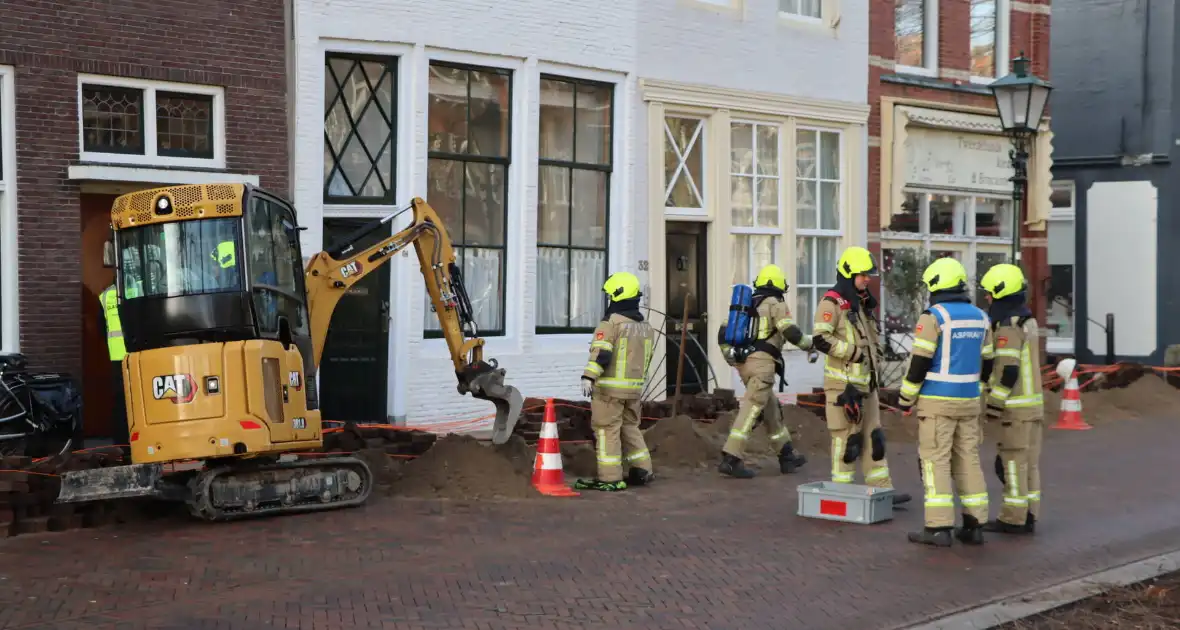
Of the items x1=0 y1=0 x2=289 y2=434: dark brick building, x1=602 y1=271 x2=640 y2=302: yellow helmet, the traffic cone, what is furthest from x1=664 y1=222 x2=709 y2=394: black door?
x1=602 y1=271 x2=640 y2=302: yellow helmet

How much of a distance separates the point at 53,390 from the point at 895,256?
1288cm

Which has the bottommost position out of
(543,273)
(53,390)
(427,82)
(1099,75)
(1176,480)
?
(1176,480)

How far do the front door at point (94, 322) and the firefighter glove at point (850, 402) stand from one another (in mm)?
7327

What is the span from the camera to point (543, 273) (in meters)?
17.0

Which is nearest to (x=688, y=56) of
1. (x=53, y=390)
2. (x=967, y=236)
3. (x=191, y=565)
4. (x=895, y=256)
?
(x=895, y=256)

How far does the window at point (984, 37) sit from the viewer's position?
22.3m

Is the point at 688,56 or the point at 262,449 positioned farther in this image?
the point at 688,56

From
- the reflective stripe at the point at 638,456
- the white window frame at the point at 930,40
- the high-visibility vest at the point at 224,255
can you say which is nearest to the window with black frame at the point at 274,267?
the high-visibility vest at the point at 224,255

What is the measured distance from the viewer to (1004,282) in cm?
1022

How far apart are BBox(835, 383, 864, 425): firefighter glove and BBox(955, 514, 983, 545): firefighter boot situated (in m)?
1.35

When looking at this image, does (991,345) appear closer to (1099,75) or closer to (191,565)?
(191,565)

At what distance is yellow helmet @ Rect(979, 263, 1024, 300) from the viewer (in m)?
10.2

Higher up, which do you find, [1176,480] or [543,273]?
[543,273]

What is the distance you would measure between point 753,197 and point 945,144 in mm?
4207
